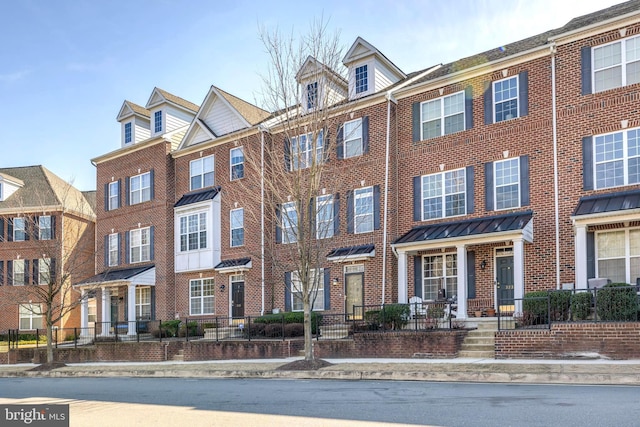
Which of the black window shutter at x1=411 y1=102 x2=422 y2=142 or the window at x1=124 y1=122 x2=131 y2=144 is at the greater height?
the window at x1=124 y1=122 x2=131 y2=144

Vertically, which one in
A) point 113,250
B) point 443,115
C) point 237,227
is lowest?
point 113,250

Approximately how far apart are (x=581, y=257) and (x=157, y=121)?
23.5m

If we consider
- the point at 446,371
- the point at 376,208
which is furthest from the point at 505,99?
the point at 446,371

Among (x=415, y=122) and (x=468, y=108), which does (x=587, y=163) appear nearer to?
(x=468, y=108)

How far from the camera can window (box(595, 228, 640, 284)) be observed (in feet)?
Result: 62.6

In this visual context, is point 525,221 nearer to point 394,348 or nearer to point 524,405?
point 394,348

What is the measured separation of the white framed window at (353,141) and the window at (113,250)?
15.3 metres

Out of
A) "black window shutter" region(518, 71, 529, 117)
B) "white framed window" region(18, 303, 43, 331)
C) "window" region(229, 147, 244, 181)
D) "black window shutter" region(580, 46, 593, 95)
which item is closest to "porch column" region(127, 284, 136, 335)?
"window" region(229, 147, 244, 181)

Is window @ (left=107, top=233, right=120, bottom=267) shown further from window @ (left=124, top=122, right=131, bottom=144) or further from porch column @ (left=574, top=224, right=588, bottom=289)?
porch column @ (left=574, top=224, right=588, bottom=289)

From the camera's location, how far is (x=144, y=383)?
1669 cm

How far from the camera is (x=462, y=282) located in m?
21.2

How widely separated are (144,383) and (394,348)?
7.04 m

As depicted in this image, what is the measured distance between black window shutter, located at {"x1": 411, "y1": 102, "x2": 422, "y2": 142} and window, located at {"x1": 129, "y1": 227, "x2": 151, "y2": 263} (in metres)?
15.4

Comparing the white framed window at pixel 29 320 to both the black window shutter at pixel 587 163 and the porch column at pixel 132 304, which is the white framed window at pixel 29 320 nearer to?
the porch column at pixel 132 304
